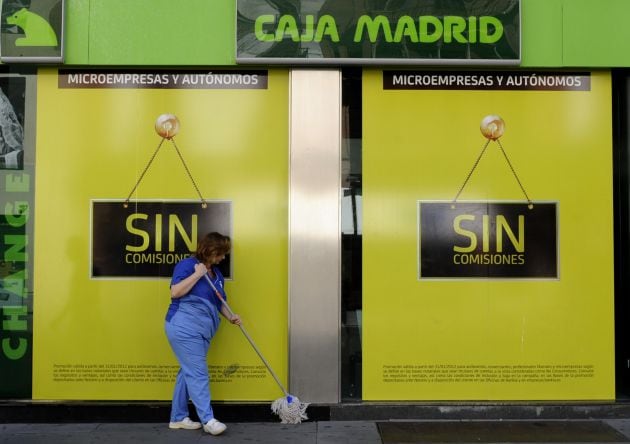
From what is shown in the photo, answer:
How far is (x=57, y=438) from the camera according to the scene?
587cm

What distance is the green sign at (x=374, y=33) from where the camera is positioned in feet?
20.6

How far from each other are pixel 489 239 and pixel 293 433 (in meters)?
2.57

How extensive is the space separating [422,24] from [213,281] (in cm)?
305

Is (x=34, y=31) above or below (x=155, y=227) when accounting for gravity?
above

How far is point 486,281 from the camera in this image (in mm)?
6438

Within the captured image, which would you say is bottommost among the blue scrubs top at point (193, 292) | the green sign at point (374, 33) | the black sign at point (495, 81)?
the blue scrubs top at point (193, 292)

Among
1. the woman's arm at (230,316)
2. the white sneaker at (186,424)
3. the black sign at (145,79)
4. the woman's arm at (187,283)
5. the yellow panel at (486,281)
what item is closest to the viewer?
the woman's arm at (187,283)

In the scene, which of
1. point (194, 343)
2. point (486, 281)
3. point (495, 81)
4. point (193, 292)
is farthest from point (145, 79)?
point (486, 281)

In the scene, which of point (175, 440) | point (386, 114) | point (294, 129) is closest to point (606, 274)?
point (386, 114)

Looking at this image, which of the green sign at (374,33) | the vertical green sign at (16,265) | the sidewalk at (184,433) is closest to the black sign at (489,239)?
the green sign at (374,33)

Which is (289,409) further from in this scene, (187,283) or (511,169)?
(511,169)

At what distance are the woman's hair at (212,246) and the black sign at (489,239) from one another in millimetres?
1905

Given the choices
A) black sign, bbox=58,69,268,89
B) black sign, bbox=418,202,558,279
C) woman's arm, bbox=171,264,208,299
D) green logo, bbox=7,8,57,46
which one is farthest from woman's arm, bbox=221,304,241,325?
green logo, bbox=7,8,57,46

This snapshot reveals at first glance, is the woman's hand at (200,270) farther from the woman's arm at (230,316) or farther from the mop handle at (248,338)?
Answer: the woman's arm at (230,316)
